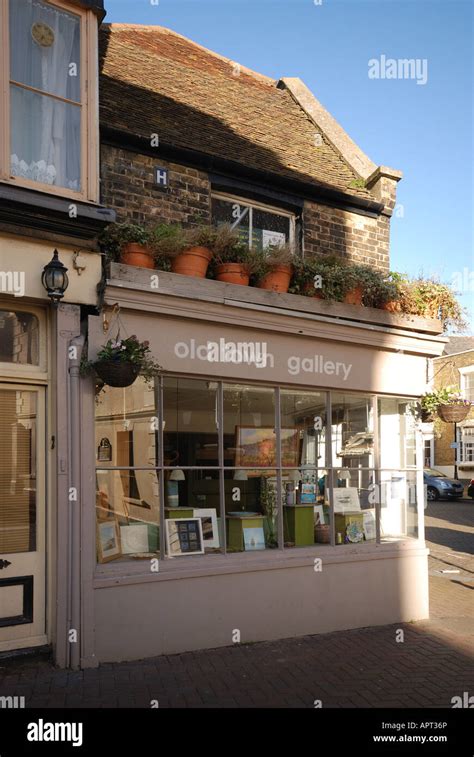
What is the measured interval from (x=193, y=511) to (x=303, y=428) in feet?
5.62

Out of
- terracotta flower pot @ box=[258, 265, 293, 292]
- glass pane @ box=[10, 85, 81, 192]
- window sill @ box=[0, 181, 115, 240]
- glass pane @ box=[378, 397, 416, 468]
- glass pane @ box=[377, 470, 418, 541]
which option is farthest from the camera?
glass pane @ box=[378, 397, 416, 468]

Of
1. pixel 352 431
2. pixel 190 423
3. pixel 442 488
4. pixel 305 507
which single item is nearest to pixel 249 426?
pixel 190 423

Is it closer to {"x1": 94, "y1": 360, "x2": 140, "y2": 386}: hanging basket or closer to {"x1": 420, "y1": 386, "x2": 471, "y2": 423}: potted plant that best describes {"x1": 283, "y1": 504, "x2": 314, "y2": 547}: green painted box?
{"x1": 420, "y1": 386, "x2": 471, "y2": 423}: potted plant

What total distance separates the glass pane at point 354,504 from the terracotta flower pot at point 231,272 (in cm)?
261

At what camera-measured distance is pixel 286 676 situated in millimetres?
6027

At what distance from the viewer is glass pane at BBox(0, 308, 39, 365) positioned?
20.5ft

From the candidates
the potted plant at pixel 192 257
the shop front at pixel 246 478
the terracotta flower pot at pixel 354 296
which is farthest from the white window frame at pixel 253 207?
the shop front at pixel 246 478

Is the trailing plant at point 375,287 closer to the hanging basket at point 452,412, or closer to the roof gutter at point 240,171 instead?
the hanging basket at point 452,412

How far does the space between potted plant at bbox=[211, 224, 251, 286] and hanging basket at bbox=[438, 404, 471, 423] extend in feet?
10.4

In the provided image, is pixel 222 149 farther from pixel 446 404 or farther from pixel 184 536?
pixel 184 536

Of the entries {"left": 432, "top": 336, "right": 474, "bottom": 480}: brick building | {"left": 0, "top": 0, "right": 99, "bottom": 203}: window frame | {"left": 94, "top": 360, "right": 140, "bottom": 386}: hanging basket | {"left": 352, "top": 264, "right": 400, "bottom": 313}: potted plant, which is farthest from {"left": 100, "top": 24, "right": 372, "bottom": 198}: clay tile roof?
{"left": 432, "top": 336, "right": 474, "bottom": 480}: brick building

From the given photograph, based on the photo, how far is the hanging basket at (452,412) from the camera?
8.61 metres
